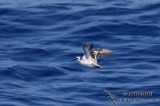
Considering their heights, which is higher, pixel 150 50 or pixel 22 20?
pixel 22 20

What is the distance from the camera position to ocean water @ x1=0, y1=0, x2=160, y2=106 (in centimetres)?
1772

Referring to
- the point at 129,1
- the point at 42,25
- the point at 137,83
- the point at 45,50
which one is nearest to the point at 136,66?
the point at 137,83

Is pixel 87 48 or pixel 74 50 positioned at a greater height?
pixel 74 50

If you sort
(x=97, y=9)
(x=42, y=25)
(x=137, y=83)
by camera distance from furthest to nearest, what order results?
(x=97, y=9), (x=42, y=25), (x=137, y=83)

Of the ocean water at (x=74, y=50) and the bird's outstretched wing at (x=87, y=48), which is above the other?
the ocean water at (x=74, y=50)

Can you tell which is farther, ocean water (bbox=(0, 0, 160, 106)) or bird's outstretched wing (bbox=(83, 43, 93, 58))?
ocean water (bbox=(0, 0, 160, 106))

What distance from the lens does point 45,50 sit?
2141 centimetres

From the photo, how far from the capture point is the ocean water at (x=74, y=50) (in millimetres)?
17719

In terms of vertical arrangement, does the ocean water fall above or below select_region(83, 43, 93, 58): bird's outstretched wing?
above

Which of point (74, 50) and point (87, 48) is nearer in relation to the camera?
point (87, 48)

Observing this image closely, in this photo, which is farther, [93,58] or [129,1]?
[129,1]

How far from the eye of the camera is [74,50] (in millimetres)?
20984

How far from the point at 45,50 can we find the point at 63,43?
3.30 feet

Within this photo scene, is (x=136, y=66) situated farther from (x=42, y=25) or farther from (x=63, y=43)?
(x=42, y=25)
